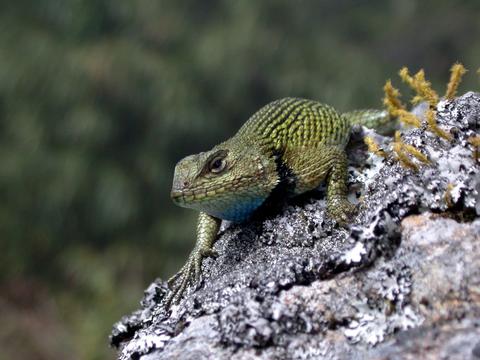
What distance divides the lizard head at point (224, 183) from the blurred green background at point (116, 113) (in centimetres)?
569

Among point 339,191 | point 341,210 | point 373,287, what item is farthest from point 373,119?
point 373,287

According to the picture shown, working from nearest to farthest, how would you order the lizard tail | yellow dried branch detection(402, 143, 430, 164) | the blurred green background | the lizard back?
yellow dried branch detection(402, 143, 430, 164) < the lizard back < the lizard tail < the blurred green background

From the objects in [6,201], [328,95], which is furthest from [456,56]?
[6,201]

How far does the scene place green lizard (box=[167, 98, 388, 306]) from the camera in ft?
6.94

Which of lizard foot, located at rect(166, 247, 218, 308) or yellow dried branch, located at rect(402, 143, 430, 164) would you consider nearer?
yellow dried branch, located at rect(402, 143, 430, 164)

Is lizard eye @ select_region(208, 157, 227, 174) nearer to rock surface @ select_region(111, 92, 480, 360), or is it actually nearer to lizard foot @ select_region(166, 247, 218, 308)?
lizard foot @ select_region(166, 247, 218, 308)

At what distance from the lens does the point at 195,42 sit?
9.15m

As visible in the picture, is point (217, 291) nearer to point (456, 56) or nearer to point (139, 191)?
point (139, 191)

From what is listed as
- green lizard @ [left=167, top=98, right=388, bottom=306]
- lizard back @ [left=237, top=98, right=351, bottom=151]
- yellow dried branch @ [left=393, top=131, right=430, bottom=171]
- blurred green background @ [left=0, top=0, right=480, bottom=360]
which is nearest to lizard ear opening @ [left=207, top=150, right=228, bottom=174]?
green lizard @ [left=167, top=98, right=388, bottom=306]

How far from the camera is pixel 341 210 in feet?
6.38

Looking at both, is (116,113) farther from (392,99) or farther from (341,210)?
(341,210)

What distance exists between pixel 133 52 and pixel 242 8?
178cm

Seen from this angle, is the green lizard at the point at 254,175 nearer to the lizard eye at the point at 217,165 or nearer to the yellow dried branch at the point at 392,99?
the lizard eye at the point at 217,165

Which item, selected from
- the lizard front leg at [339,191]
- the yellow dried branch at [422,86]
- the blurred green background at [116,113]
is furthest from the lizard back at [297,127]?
the blurred green background at [116,113]
